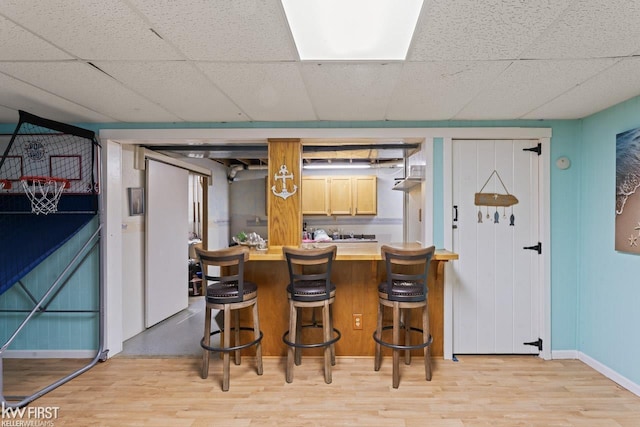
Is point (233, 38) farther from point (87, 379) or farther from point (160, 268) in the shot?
point (160, 268)

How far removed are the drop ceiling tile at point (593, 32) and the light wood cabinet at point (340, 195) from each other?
4537 millimetres

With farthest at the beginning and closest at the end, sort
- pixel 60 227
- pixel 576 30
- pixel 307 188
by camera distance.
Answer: pixel 307 188, pixel 60 227, pixel 576 30

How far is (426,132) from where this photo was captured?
3.08 m

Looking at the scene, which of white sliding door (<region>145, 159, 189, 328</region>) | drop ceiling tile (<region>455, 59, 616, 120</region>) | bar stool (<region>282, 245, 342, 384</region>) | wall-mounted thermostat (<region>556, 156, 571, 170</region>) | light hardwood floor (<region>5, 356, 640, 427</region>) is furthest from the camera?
white sliding door (<region>145, 159, 189, 328</region>)

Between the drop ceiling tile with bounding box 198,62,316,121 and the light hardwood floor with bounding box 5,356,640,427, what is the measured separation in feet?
7.41

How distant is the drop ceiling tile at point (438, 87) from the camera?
196 cm

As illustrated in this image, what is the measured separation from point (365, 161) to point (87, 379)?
4874 mm

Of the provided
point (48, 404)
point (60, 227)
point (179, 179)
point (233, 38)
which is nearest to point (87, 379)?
point (48, 404)

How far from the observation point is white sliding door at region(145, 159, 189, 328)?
12.8 feet

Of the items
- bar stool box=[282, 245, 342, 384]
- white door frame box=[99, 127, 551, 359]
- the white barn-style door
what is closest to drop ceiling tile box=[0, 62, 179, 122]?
white door frame box=[99, 127, 551, 359]

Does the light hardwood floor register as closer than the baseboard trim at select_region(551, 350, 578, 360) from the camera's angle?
Yes

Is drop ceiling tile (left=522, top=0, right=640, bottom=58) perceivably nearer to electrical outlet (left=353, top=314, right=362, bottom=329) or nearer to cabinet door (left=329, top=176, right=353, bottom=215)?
electrical outlet (left=353, top=314, right=362, bottom=329)

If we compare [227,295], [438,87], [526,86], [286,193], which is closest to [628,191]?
[526,86]

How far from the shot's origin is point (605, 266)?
2740 millimetres
